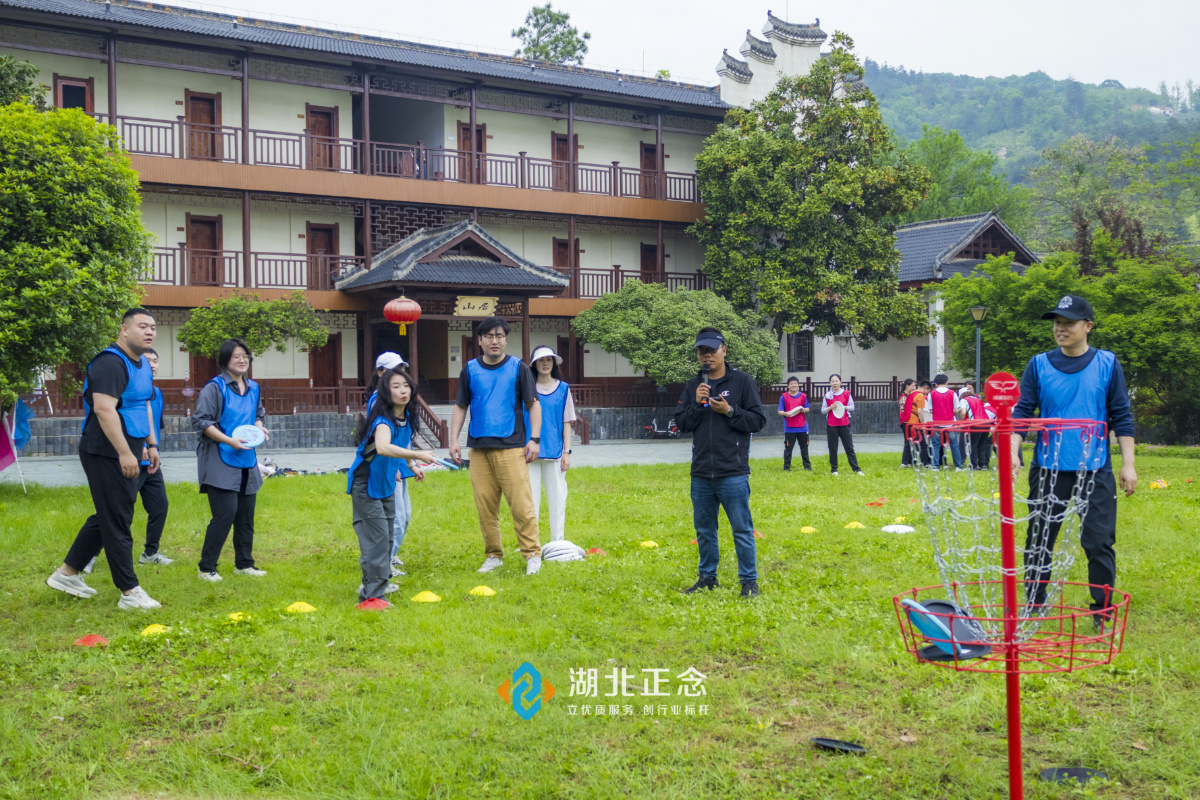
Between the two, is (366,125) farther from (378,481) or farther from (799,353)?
(378,481)

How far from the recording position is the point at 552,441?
24.6 ft

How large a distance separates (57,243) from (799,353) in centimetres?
Result: 2419

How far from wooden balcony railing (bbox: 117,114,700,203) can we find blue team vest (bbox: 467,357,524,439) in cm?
1772

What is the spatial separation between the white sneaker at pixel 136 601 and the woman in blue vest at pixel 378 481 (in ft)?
4.12

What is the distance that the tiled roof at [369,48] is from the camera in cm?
2138

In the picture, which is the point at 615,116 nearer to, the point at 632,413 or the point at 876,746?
the point at 632,413

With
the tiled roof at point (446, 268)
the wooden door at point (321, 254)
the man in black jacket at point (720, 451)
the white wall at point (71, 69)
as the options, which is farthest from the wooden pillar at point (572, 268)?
the man in black jacket at point (720, 451)

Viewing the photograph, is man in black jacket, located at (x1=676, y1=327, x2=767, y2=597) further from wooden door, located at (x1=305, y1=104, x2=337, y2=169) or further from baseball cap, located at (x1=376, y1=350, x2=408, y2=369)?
wooden door, located at (x1=305, y1=104, x2=337, y2=169)

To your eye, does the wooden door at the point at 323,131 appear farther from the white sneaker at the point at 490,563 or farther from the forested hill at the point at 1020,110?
the forested hill at the point at 1020,110

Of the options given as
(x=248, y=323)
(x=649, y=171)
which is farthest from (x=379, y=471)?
(x=649, y=171)

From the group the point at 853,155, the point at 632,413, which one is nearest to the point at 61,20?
the point at 632,413

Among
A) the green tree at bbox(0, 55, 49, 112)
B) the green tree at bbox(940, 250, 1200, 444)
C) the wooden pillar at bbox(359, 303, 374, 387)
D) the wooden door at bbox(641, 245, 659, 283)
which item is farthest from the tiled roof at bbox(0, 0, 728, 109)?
the green tree at bbox(940, 250, 1200, 444)

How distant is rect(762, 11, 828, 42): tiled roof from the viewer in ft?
99.8

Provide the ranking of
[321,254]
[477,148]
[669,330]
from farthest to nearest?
[477,148] < [321,254] < [669,330]
